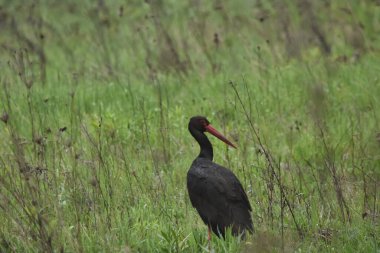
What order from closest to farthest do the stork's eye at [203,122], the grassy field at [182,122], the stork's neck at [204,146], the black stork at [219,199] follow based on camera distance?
the grassy field at [182,122], the black stork at [219,199], the stork's neck at [204,146], the stork's eye at [203,122]

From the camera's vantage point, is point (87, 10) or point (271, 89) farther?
point (87, 10)

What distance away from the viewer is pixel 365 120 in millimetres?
7352

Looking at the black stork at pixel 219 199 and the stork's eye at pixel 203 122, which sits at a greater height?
the stork's eye at pixel 203 122

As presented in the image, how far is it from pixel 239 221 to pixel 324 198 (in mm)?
940

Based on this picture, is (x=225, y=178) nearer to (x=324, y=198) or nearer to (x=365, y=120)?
(x=324, y=198)

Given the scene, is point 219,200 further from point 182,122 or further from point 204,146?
point 182,122

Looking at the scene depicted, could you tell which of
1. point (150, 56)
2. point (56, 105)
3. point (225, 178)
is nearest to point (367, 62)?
point (150, 56)

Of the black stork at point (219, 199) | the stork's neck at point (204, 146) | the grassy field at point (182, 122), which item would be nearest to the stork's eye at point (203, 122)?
the stork's neck at point (204, 146)

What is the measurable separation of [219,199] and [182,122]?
2.25m

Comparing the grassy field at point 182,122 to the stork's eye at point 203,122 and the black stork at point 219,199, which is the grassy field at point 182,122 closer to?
the black stork at point 219,199

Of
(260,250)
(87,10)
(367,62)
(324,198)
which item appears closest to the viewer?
(260,250)

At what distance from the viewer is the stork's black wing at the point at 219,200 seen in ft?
16.7

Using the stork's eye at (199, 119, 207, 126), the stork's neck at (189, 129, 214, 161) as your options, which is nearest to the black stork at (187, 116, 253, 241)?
the stork's neck at (189, 129, 214, 161)

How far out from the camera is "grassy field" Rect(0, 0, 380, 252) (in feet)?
16.3
